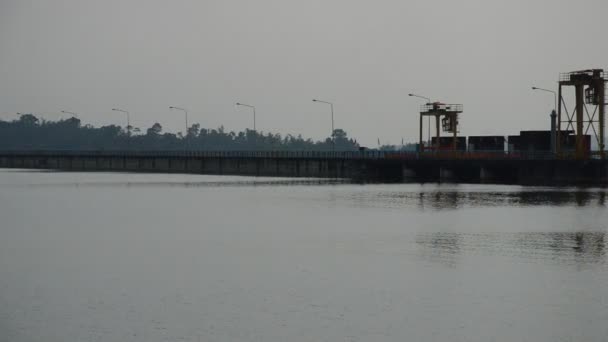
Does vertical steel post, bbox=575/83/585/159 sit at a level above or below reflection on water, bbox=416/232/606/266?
above

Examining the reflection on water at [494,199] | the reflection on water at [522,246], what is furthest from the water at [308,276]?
the reflection on water at [494,199]

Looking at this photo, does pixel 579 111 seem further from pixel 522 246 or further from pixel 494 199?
pixel 522 246

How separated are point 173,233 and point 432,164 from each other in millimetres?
67301

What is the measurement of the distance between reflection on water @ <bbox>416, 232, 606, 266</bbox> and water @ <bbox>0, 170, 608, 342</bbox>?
3.4 inches

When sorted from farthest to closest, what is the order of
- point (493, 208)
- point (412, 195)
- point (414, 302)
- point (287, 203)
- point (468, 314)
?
point (412, 195) < point (287, 203) < point (493, 208) < point (414, 302) < point (468, 314)

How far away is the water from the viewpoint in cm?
1967

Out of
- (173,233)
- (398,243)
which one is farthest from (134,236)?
(398,243)

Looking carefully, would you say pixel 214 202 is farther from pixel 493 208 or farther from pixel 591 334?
pixel 591 334

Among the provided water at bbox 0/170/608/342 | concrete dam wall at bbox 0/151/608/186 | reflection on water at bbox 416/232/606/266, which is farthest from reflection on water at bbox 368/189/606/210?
reflection on water at bbox 416/232/606/266

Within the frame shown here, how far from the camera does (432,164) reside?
103938 millimetres

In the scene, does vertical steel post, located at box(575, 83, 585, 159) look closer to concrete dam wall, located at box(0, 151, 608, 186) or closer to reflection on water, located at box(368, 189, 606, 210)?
concrete dam wall, located at box(0, 151, 608, 186)

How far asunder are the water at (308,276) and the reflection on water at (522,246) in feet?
0.28

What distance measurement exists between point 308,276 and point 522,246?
11.1 metres

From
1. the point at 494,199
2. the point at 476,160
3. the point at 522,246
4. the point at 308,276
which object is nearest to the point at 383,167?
the point at 476,160
